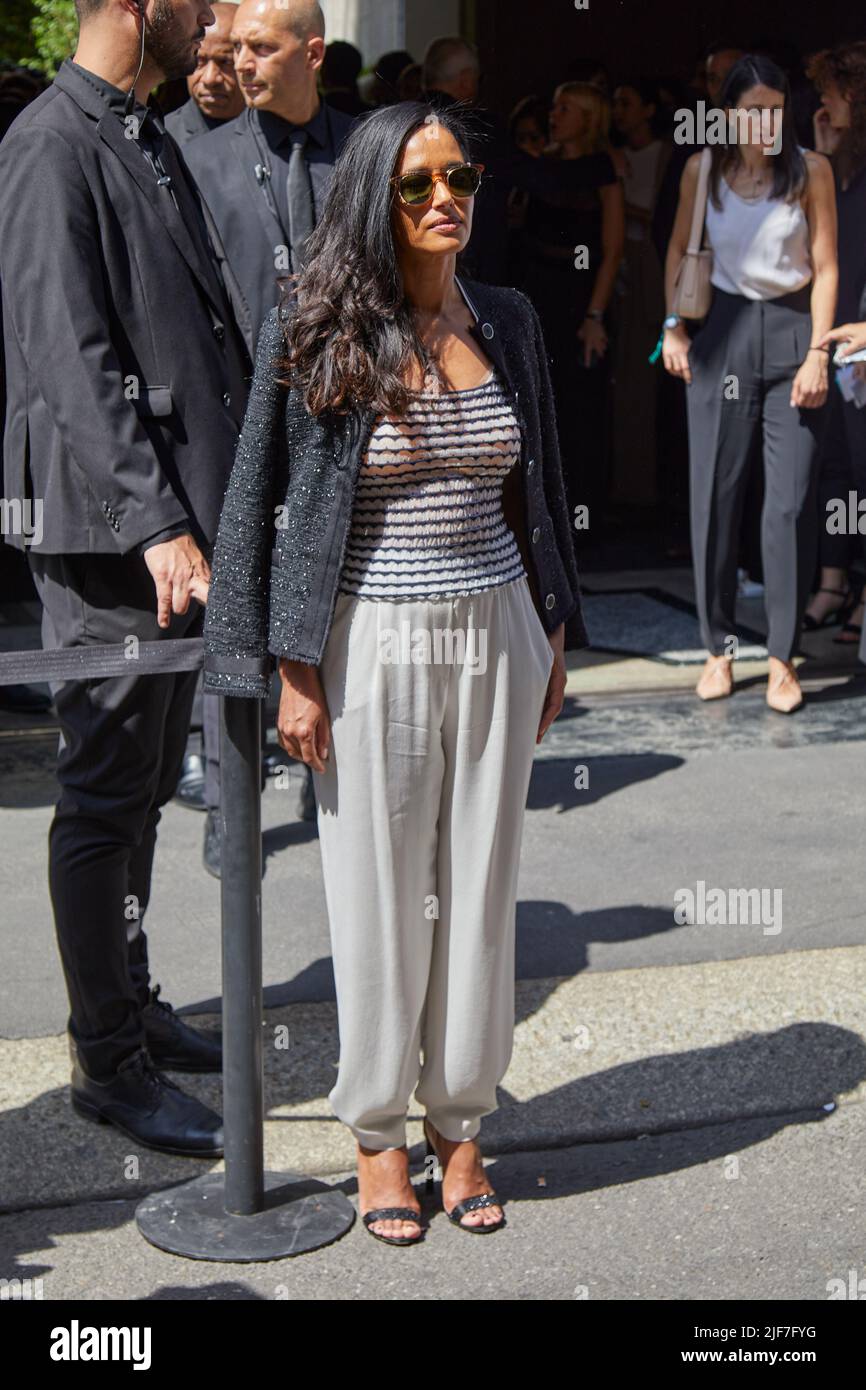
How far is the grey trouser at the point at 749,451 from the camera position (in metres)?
7.01

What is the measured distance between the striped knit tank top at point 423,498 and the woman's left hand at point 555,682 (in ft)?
1.02

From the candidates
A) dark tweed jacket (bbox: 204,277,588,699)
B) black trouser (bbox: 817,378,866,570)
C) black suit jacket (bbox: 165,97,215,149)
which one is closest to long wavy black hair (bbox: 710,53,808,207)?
black trouser (bbox: 817,378,866,570)

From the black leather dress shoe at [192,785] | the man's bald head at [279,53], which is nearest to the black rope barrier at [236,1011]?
the man's bald head at [279,53]

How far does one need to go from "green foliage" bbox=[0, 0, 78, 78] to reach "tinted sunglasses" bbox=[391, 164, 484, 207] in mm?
5895

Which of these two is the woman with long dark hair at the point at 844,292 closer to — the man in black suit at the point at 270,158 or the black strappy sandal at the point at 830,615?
the black strappy sandal at the point at 830,615

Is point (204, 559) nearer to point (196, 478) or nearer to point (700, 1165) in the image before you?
point (196, 478)

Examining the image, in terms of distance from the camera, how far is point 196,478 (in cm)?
365

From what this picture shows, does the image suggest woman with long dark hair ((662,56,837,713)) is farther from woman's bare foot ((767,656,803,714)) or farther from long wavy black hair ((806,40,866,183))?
long wavy black hair ((806,40,866,183))

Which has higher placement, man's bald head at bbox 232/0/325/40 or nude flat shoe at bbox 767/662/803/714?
man's bald head at bbox 232/0/325/40

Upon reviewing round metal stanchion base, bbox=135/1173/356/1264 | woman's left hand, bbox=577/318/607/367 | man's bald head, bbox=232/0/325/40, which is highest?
man's bald head, bbox=232/0/325/40

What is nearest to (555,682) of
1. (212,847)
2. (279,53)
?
(212,847)

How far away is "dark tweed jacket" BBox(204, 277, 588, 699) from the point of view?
3260 mm
